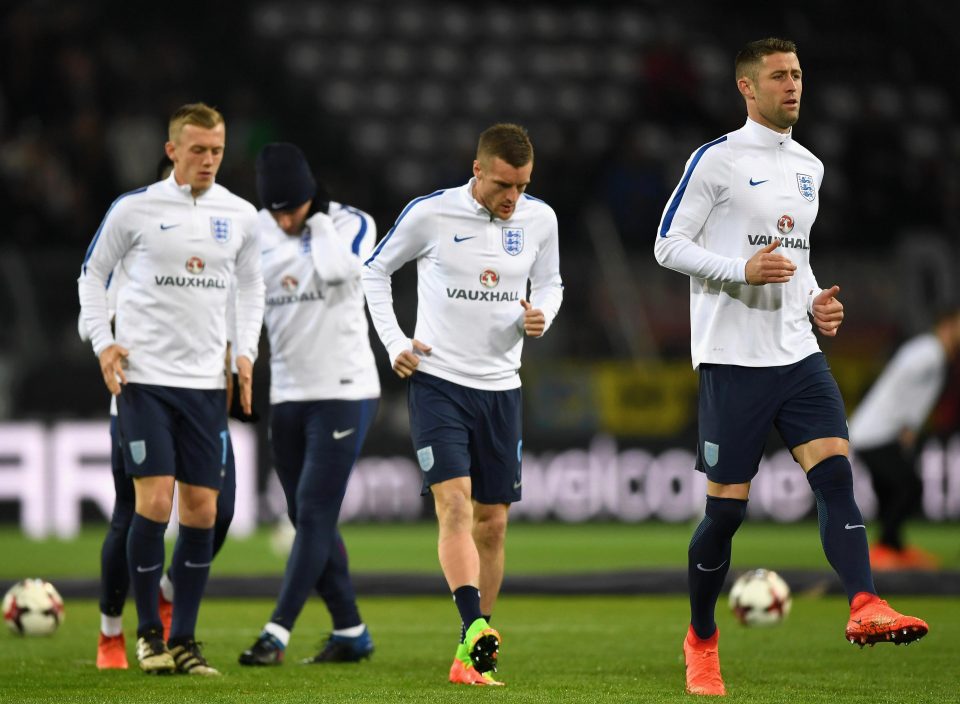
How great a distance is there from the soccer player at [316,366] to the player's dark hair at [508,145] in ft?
4.02

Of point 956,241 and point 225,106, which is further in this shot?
point 225,106

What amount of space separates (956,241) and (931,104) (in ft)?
19.9

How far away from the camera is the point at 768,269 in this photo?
19.9 feet

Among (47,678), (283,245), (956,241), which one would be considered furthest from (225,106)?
(47,678)

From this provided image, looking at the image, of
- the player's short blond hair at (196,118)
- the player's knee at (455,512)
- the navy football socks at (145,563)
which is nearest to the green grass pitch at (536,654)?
the navy football socks at (145,563)

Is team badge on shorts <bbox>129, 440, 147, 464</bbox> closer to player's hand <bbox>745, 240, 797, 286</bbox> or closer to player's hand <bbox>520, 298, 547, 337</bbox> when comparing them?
player's hand <bbox>520, 298, 547, 337</bbox>

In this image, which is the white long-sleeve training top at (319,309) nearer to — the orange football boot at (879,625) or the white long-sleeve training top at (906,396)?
the orange football boot at (879,625)

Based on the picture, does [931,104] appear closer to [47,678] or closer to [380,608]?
[380,608]

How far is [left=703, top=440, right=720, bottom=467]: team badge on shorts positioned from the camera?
6.31 m

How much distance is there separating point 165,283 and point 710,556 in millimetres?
2738

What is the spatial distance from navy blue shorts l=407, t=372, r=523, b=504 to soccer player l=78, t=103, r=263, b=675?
3.28 ft

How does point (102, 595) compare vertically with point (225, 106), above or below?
below

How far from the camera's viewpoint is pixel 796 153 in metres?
6.51

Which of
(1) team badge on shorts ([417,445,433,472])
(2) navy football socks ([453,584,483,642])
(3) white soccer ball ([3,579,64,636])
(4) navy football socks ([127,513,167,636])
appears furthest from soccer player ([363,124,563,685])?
→ (3) white soccer ball ([3,579,64,636])
